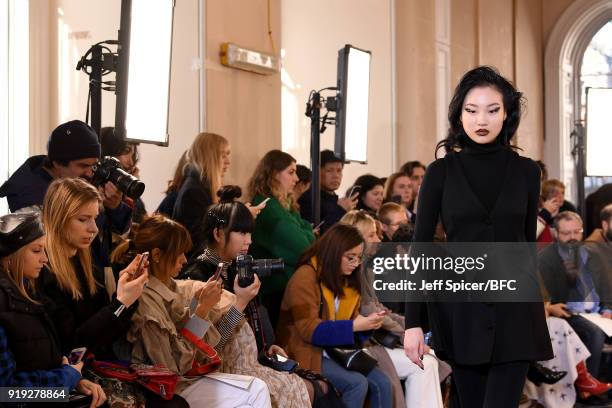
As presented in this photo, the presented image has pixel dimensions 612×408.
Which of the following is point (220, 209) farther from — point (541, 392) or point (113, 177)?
point (541, 392)

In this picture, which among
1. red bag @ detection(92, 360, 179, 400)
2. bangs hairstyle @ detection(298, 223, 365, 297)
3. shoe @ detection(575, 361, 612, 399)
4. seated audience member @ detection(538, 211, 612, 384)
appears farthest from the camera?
seated audience member @ detection(538, 211, 612, 384)

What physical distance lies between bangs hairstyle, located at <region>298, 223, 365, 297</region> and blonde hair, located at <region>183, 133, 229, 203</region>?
570 mm

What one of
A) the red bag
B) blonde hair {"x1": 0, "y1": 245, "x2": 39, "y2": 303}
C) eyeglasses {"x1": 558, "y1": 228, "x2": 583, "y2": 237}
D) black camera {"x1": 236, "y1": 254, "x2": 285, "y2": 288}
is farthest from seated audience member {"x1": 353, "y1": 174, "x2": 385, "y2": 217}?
blonde hair {"x1": 0, "y1": 245, "x2": 39, "y2": 303}

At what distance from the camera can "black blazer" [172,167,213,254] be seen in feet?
16.9

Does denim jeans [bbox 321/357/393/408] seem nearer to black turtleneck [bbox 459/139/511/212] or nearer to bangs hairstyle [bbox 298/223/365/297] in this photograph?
bangs hairstyle [bbox 298/223/365/297]

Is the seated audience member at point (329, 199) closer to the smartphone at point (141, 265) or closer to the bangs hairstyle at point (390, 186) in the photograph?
the bangs hairstyle at point (390, 186)

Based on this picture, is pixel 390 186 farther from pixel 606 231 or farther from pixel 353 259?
pixel 353 259

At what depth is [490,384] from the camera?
9.32 ft

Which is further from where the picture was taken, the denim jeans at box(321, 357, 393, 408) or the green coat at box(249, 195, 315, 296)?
the green coat at box(249, 195, 315, 296)

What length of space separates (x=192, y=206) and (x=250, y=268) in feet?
2.68

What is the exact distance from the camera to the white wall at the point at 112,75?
564 cm

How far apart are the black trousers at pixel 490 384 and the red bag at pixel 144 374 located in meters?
1.26

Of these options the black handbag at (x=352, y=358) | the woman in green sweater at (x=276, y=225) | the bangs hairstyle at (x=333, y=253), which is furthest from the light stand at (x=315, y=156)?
the black handbag at (x=352, y=358)

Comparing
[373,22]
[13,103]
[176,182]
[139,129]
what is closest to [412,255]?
[139,129]
